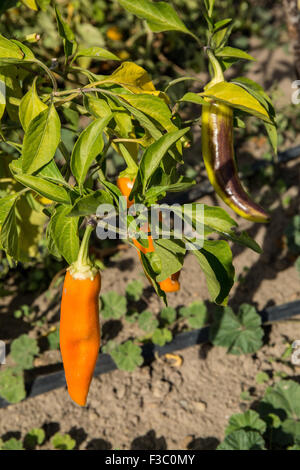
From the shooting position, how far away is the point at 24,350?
1.77 metres

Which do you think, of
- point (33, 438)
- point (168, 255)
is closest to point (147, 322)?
point (33, 438)

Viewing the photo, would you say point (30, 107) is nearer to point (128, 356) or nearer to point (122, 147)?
point (122, 147)

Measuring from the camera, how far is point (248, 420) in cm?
153

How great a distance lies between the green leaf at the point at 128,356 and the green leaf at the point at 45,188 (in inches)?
42.8

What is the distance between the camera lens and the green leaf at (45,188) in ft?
2.30

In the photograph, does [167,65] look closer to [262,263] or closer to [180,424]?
[262,263]

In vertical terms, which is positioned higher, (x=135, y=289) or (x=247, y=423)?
(x=135, y=289)

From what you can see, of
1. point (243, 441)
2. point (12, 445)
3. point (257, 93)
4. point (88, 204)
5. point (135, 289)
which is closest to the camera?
point (88, 204)

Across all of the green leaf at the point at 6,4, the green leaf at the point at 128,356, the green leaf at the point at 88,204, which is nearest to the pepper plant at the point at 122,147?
the green leaf at the point at 88,204

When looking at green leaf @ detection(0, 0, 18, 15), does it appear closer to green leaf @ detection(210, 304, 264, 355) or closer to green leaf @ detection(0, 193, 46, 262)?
green leaf @ detection(0, 193, 46, 262)

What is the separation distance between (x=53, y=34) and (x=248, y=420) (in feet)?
6.84

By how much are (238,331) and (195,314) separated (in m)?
0.21

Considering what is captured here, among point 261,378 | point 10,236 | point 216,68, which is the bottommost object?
point 261,378
